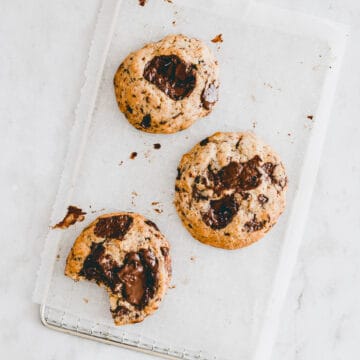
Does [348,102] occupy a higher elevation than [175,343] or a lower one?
higher

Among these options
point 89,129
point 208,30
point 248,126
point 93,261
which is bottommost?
point 93,261

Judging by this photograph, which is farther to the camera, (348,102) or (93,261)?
(348,102)

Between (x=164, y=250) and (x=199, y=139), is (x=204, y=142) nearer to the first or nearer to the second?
(x=199, y=139)

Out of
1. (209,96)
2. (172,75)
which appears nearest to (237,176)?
(209,96)

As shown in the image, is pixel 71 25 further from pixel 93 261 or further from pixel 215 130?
pixel 93 261

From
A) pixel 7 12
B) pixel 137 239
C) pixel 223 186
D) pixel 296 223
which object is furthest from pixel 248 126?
pixel 7 12

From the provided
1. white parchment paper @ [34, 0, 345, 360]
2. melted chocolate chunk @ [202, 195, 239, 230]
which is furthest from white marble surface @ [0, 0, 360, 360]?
melted chocolate chunk @ [202, 195, 239, 230]
